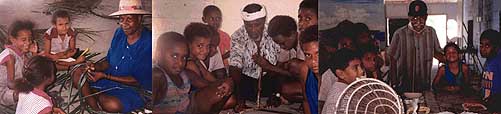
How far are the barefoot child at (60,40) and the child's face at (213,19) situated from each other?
1.03m

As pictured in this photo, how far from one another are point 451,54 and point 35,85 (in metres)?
3.19

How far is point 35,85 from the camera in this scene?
14.1 ft

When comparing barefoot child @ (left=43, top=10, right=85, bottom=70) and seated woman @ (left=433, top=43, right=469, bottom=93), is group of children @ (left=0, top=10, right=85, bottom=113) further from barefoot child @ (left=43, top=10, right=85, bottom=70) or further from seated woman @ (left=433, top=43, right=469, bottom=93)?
seated woman @ (left=433, top=43, right=469, bottom=93)

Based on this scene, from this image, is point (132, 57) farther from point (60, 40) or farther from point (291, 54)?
point (291, 54)

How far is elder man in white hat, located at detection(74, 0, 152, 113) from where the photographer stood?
4367 millimetres

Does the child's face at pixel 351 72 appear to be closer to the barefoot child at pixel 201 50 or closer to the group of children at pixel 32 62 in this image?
the barefoot child at pixel 201 50

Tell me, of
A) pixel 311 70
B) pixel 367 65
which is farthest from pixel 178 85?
pixel 367 65

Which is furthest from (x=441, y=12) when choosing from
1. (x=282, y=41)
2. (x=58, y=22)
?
(x=58, y=22)

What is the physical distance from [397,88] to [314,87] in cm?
65

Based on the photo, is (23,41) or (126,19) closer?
(23,41)

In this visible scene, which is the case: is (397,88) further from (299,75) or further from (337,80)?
(299,75)

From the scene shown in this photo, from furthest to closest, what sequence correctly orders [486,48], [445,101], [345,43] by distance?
1. [345,43]
2. [445,101]
3. [486,48]

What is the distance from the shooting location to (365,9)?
4383mm

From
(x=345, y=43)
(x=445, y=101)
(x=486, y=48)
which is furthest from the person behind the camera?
(x=345, y=43)
